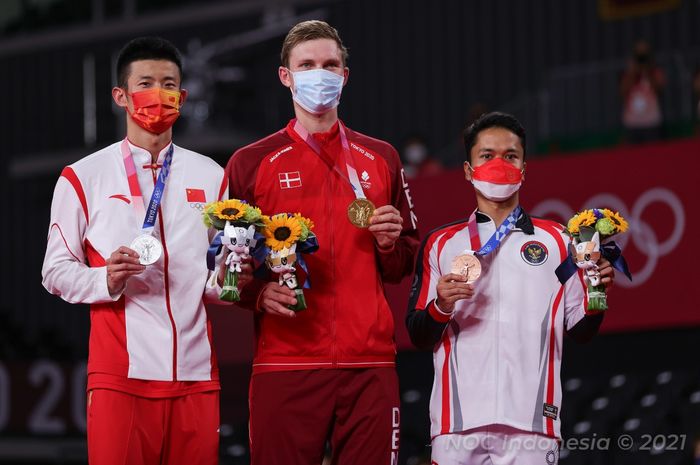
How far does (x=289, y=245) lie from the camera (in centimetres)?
378

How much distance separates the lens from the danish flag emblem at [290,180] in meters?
4.07

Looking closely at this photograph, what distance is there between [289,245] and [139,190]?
1.94 feet

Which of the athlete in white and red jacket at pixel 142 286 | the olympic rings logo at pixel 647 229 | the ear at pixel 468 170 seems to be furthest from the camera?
the olympic rings logo at pixel 647 229

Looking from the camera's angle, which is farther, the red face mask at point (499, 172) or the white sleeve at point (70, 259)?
the red face mask at point (499, 172)

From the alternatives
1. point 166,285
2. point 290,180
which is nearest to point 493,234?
point 290,180

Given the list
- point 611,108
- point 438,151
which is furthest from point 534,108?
point 438,151

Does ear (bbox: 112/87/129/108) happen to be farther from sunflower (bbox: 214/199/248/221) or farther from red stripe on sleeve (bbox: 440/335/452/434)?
red stripe on sleeve (bbox: 440/335/452/434)

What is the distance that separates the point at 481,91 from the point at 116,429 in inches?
448

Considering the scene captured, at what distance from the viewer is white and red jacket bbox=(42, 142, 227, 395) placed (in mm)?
3797

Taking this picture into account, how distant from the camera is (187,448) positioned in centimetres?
380

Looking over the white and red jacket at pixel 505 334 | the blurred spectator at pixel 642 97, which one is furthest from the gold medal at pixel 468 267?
the blurred spectator at pixel 642 97

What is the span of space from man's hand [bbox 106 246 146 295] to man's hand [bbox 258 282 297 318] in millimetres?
440

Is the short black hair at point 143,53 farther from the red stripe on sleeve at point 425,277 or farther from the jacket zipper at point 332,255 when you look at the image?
the red stripe on sleeve at point 425,277

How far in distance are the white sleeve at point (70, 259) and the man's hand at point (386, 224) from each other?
2.95 ft
